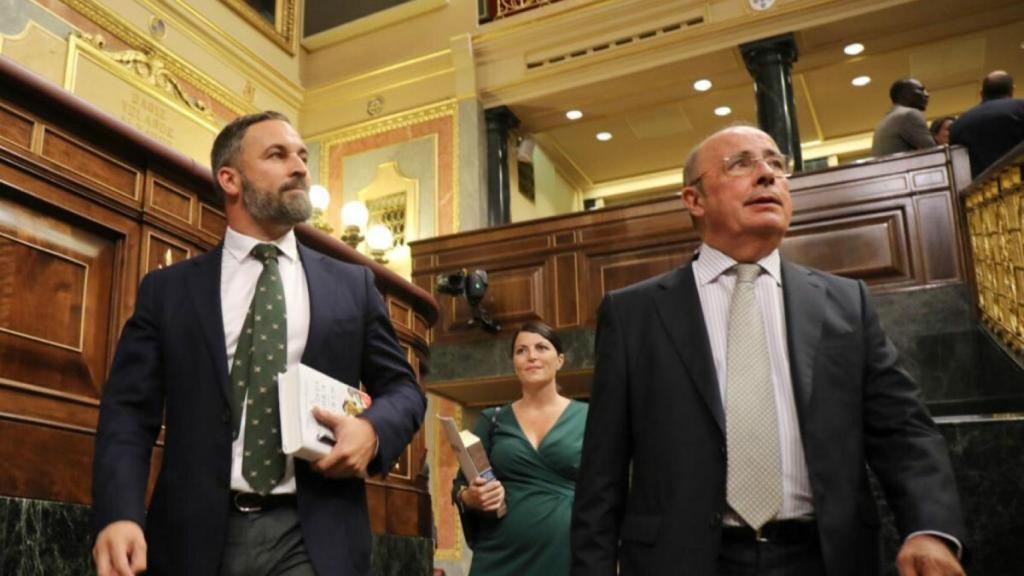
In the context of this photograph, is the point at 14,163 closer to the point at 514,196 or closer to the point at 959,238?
the point at 959,238

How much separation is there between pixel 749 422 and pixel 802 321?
220 mm

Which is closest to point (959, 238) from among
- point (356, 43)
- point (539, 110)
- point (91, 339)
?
point (539, 110)

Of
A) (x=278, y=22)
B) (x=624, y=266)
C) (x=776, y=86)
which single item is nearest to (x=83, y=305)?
(x=624, y=266)

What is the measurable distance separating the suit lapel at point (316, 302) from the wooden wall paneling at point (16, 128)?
2.59ft

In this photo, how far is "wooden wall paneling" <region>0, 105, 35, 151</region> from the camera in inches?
81.1

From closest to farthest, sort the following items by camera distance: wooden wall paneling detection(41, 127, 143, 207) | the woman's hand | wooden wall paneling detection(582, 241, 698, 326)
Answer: wooden wall paneling detection(41, 127, 143, 207)
the woman's hand
wooden wall paneling detection(582, 241, 698, 326)

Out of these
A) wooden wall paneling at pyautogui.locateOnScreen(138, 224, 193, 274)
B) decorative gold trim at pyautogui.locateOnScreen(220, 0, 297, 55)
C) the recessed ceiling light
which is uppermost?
decorative gold trim at pyautogui.locateOnScreen(220, 0, 297, 55)

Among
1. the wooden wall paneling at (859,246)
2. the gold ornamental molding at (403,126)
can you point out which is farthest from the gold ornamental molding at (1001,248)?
the gold ornamental molding at (403,126)

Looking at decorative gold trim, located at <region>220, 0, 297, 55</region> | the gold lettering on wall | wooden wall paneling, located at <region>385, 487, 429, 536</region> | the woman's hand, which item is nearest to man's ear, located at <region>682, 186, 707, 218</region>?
the woman's hand

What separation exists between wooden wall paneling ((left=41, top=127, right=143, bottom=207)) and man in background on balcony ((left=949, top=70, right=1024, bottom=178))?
4226 mm

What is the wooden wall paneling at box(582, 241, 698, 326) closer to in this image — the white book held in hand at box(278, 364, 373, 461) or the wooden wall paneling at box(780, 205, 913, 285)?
the wooden wall paneling at box(780, 205, 913, 285)

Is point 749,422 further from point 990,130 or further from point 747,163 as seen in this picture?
point 990,130

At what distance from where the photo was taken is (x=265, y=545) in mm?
1475

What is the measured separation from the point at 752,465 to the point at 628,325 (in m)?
0.38
